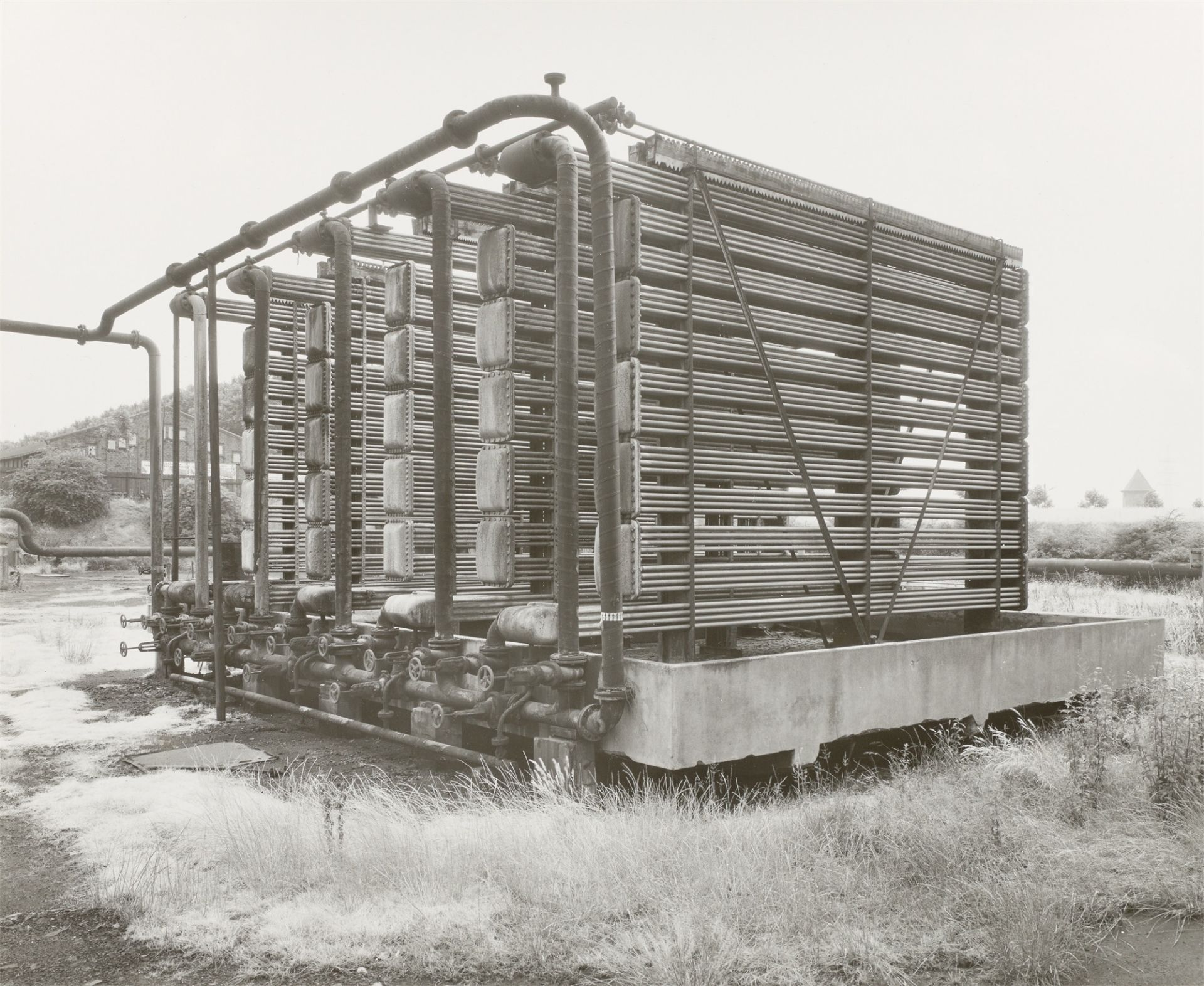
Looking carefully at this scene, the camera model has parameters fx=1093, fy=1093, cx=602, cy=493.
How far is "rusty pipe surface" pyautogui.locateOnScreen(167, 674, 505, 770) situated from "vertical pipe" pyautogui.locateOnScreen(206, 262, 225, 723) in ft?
1.36

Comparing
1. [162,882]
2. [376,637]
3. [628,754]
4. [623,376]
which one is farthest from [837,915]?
[376,637]

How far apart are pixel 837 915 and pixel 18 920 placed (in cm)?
399

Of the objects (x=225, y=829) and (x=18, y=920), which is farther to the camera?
(x=225, y=829)

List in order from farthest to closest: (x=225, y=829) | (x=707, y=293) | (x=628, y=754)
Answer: (x=707, y=293) < (x=628, y=754) < (x=225, y=829)

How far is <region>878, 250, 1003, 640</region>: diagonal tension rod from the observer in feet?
33.2

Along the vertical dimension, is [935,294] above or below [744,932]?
above

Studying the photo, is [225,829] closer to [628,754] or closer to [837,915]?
[628,754]

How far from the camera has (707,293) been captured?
863cm

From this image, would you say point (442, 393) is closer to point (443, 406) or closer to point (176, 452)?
point (443, 406)

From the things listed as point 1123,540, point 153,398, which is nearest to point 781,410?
point 153,398

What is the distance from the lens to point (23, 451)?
5381cm

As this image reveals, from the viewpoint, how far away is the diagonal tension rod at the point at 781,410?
856cm

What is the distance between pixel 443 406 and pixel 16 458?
51898 mm

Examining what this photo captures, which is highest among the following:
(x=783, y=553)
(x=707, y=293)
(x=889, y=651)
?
(x=707, y=293)
